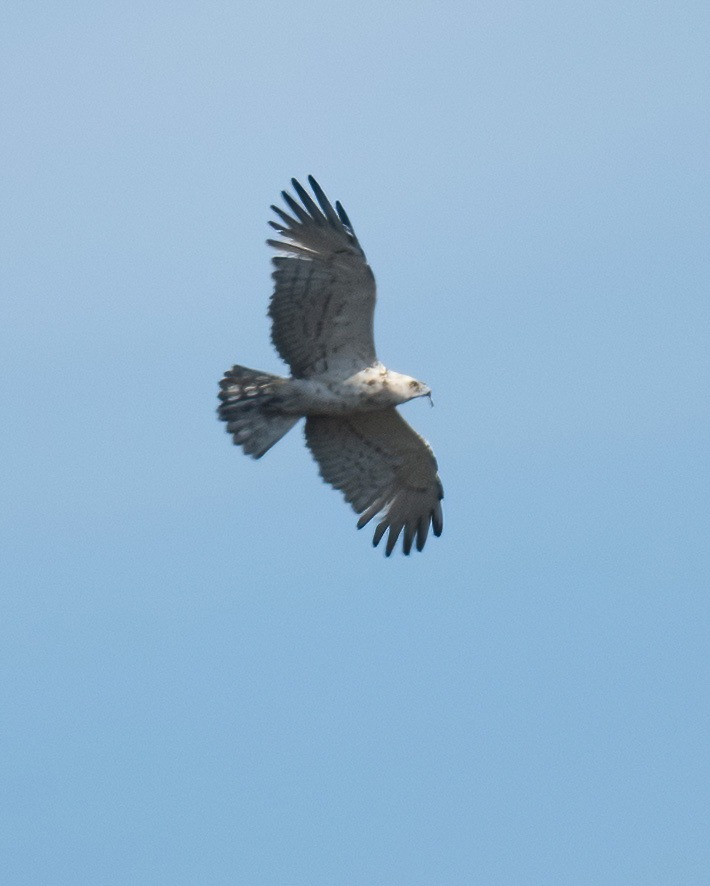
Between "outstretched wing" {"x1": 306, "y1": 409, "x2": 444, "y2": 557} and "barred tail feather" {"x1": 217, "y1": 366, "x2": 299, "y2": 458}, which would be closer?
"barred tail feather" {"x1": 217, "y1": 366, "x2": 299, "y2": 458}

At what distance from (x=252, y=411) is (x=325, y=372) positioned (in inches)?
26.3

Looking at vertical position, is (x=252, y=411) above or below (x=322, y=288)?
below

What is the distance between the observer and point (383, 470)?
17.2 metres

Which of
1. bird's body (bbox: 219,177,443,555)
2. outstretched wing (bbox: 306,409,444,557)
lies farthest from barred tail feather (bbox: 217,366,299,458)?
outstretched wing (bbox: 306,409,444,557)

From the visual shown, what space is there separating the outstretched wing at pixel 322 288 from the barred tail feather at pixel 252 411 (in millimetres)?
360

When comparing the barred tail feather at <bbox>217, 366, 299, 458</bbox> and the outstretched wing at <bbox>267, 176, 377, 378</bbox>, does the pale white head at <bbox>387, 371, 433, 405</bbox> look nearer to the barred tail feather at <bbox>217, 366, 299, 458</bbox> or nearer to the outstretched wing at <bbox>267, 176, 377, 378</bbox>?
the outstretched wing at <bbox>267, 176, 377, 378</bbox>

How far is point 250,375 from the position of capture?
650 inches

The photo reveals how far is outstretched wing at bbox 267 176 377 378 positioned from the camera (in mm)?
16141

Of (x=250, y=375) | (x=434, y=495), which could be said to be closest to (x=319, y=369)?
(x=250, y=375)

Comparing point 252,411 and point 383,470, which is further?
point 383,470

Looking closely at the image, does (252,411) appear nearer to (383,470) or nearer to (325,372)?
(325,372)

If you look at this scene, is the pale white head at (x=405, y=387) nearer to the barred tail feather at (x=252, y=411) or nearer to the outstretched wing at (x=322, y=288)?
the outstretched wing at (x=322, y=288)

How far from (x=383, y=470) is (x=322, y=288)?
6.01ft

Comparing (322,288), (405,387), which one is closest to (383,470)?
(405,387)
